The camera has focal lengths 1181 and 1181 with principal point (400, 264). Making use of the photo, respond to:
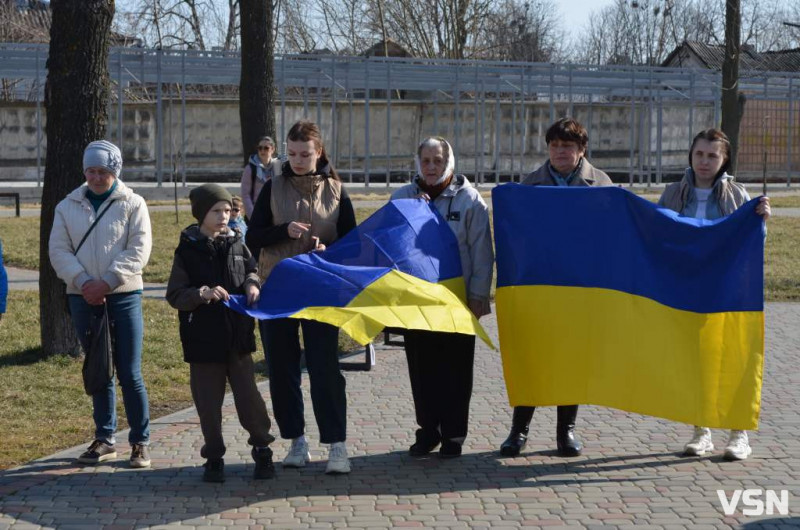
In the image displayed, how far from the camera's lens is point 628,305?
678 cm

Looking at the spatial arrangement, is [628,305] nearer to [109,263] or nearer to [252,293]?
[252,293]

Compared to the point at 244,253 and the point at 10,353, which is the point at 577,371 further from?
the point at 10,353

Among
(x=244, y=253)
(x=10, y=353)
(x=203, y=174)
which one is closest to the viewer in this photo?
(x=244, y=253)

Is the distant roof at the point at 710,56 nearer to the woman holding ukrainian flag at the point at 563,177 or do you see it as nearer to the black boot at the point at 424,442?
the woman holding ukrainian flag at the point at 563,177

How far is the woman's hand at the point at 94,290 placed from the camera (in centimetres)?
659

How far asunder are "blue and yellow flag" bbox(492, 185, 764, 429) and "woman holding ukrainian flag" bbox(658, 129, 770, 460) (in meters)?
0.25

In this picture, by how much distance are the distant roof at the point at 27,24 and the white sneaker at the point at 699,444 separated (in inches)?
1334

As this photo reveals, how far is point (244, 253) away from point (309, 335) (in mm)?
572

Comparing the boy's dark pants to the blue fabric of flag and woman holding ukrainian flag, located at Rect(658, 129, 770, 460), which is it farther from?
woman holding ukrainian flag, located at Rect(658, 129, 770, 460)

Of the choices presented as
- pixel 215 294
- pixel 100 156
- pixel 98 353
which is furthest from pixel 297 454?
pixel 100 156

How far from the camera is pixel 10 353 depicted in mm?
10062

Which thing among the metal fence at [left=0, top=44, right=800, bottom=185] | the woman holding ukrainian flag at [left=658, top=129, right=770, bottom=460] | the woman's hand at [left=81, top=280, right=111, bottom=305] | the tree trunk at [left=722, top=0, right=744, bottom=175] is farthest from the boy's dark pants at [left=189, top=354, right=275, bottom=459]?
the metal fence at [left=0, top=44, right=800, bottom=185]

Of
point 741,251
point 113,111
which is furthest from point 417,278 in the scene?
point 113,111

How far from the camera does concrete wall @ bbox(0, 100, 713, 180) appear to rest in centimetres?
2964
